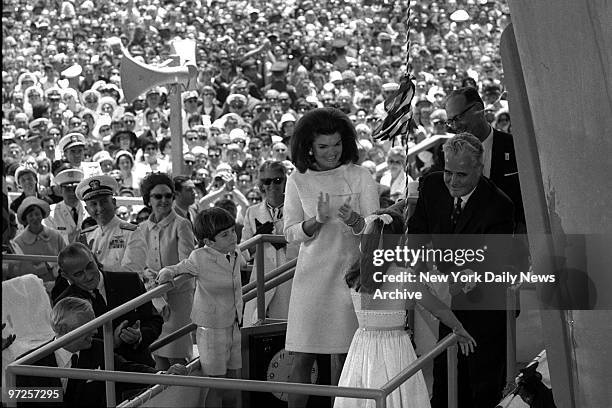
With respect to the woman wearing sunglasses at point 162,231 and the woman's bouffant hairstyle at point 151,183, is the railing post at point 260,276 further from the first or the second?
the woman's bouffant hairstyle at point 151,183

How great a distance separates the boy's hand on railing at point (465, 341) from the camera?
498cm

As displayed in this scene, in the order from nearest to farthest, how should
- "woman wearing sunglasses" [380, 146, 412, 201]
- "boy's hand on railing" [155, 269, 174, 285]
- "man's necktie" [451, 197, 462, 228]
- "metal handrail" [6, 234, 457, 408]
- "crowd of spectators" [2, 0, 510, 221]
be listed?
1. "metal handrail" [6, 234, 457, 408]
2. "man's necktie" [451, 197, 462, 228]
3. "boy's hand on railing" [155, 269, 174, 285]
4. "woman wearing sunglasses" [380, 146, 412, 201]
5. "crowd of spectators" [2, 0, 510, 221]

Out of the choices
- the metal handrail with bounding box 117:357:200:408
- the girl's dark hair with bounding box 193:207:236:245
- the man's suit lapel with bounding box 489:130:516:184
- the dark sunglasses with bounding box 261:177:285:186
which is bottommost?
the metal handrail with bounding box 117:357:200:408

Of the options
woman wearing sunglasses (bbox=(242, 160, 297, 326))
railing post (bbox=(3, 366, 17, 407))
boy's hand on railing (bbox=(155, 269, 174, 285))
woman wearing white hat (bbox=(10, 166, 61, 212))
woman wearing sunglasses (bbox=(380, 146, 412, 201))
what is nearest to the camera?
railing post (bbox=(3, 366, 17, 407))

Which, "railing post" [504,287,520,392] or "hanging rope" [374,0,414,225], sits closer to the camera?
"railing post" [504,287,520,392]

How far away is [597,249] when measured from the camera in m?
3.96

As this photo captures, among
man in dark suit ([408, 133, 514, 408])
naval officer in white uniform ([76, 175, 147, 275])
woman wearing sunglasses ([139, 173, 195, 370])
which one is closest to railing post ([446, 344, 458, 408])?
man in dark suit ([408, 133, 514, 408])

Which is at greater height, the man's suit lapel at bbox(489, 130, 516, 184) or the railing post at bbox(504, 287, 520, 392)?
the man's suit lapel at bbox(489, 130, 516, 184)

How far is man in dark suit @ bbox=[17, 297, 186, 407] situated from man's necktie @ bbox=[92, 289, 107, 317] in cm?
19

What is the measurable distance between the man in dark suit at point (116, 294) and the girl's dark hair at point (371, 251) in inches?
54.0

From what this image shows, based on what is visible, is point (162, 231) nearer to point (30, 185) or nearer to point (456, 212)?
point (456, 212)

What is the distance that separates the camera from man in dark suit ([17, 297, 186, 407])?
5625 mm

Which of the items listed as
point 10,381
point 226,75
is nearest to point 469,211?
point 10,381

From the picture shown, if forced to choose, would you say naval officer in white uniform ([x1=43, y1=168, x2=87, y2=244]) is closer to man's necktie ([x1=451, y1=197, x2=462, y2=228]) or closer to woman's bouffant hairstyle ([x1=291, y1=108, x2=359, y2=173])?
woman's bouffant hairstyle ([x1=291, y1=108, x2=359, y2=173])
